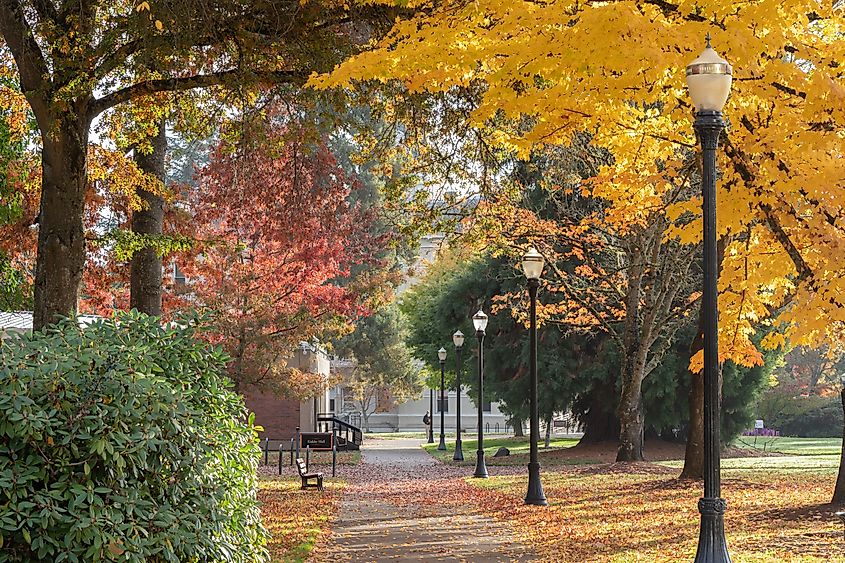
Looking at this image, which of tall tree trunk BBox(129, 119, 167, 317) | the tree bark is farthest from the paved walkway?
the tree bark

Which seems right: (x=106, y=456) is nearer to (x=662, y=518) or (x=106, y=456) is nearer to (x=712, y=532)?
(x=712, y=532)

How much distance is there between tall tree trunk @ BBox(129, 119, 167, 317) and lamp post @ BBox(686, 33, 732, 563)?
11052 millimetres

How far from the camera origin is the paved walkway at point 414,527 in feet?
40.5

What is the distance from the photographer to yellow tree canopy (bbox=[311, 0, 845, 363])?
410 inches

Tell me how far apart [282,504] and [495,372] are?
1935cm

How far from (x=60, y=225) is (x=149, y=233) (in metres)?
4.67

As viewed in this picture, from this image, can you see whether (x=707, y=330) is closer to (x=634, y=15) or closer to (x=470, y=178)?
(x=634, y=15)

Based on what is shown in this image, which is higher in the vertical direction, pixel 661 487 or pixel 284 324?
pixel 284 324

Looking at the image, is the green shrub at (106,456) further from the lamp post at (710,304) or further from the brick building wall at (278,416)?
the brick building wall at (278,416)

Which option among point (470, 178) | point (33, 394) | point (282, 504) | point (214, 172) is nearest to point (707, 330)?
point (33, 394)

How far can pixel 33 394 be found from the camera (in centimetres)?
655

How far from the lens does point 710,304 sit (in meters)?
8.59

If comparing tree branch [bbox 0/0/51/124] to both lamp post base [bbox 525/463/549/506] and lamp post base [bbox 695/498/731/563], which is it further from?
lamp post base [bbox 525/463/549/506]

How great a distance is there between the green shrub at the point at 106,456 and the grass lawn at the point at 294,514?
1505 mm
